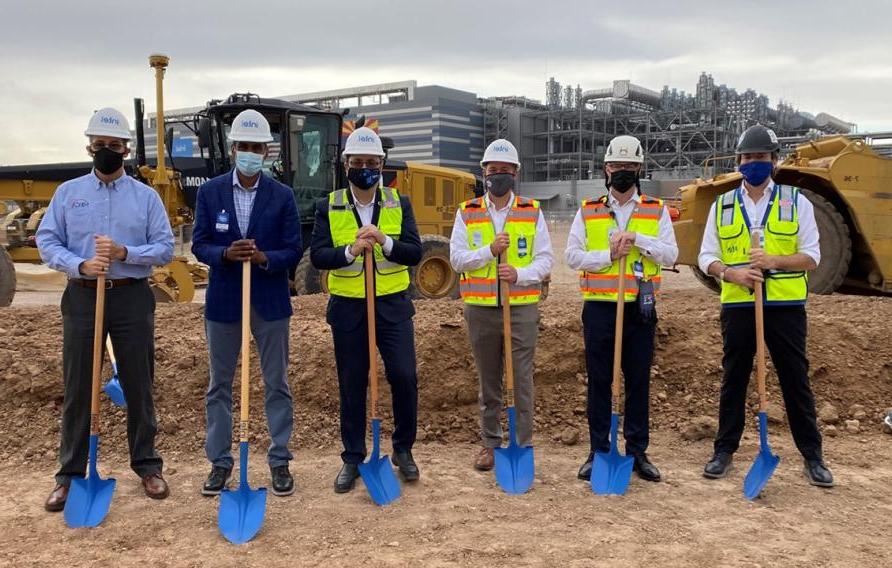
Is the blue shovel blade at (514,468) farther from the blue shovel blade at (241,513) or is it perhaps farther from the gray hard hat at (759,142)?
the gray hard hat at (759,142)

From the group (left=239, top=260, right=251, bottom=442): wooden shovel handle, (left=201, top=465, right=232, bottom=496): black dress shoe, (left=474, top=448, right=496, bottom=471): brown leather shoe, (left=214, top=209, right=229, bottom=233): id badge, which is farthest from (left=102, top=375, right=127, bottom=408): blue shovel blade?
(left=474, top=448, right=496, bottom=471): brown leather shoe

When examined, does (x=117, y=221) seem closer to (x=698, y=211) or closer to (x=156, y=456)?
(x=156, y=456)

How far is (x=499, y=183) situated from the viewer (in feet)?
14.9

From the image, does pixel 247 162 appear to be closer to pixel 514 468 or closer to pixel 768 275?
pixel 514 468

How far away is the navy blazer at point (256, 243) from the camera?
4152 millimetres

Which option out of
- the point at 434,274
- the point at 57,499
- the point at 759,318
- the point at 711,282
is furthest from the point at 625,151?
the point at 711,282

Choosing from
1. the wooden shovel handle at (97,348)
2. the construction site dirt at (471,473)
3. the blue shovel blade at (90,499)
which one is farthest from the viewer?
the wooden shovel handle at (97,348)

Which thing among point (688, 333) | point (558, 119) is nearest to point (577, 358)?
point (688, 333)

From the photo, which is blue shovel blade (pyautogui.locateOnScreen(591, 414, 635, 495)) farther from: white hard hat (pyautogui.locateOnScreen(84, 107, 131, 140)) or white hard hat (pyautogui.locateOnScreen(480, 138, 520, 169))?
white hard hat (pyautogui.locateOnScreen(84, 107, 131, 140))

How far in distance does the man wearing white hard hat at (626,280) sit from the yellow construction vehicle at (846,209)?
5450 millimetres

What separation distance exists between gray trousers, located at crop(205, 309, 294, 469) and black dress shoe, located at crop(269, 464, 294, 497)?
34 mm

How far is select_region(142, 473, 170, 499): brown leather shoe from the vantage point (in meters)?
4.14

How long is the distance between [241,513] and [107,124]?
224 cm

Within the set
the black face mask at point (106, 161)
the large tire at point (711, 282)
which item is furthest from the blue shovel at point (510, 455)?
the large tire at point (711, 282)
